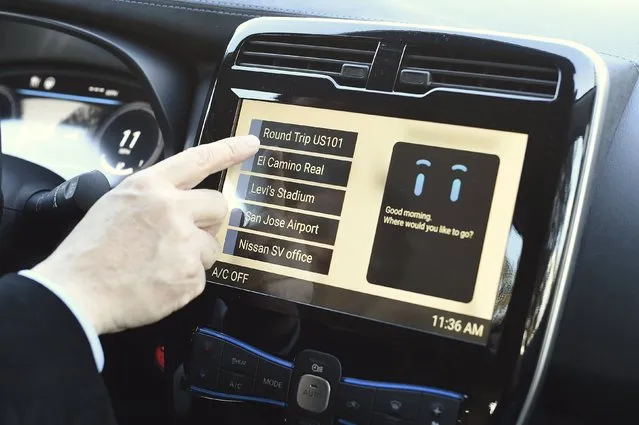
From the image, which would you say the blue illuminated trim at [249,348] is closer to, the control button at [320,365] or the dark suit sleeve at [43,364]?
the control button at [320,365]

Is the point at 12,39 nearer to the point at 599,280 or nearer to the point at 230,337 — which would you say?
the point at 230,337

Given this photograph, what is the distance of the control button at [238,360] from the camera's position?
39.7 inches

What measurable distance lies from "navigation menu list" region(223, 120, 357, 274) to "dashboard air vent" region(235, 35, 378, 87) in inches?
2.9

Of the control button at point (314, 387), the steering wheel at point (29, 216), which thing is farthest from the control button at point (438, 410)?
the steering wheel at point (29, 216)

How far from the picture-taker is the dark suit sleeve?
2.56 ft

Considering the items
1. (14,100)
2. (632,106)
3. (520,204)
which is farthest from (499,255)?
(14,100)

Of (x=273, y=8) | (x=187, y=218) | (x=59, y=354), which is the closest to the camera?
(x=59, y=354)

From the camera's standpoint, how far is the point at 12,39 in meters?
1.51

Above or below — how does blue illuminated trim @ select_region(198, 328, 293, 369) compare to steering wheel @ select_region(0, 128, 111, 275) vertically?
below

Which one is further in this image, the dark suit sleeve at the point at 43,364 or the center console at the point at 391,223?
the center console at the point at 391,223

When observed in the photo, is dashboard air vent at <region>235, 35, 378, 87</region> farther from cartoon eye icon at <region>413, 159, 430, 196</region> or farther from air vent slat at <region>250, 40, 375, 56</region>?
cartoon eye icon at <region>413, 159, 430, 196</region>

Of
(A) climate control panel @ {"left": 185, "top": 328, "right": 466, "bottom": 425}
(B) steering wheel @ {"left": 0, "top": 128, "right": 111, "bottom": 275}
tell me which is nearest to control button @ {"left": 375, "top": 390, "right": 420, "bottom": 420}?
(A) climate control panel @ {"left": 185, "top": 328, "right": 466, "bottom": 425}

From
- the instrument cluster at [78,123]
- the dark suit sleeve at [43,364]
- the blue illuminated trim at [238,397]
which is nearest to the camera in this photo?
the dark suit sleeve at [43,364]

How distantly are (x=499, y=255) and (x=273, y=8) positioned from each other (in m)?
0.51
